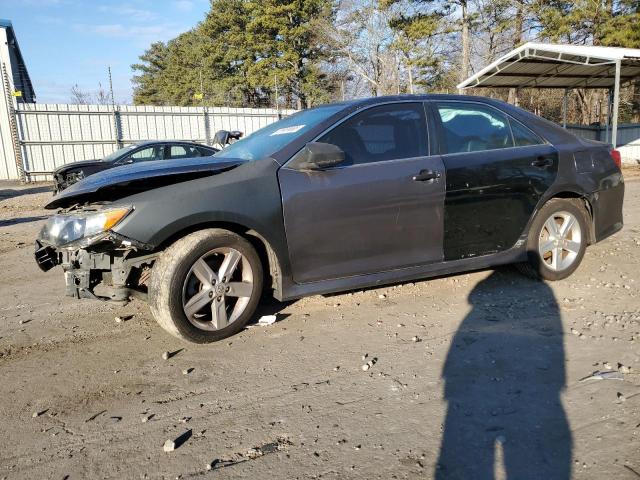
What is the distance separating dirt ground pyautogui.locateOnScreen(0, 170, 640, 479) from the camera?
222cm

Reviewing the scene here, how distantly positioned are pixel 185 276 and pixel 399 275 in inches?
64.3

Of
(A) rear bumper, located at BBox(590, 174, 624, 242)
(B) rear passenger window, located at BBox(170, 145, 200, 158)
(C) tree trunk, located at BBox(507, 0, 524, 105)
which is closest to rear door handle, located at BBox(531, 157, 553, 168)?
(A) rear bumper, located at BBox(590, 174, 624, 242)

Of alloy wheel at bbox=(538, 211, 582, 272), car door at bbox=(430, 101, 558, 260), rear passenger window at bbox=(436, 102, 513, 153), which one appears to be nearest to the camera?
car door at bbox=(430, 101, 558, 260)

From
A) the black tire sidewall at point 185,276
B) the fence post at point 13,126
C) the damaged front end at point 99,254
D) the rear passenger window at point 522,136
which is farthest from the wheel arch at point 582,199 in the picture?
the fence post at point 13,126

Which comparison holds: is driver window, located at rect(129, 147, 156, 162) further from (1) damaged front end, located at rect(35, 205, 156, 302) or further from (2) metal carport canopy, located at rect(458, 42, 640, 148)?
(2) metal carport canopy, located at rect(458, 42, 640, 148)

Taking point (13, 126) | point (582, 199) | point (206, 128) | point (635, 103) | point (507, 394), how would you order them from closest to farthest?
1. point (507, 394)
2. point (582, 199)
3. point (13, 126)
4. point (206, 128)
5. point (635, 103)

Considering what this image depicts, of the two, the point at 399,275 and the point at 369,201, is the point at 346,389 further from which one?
the point at 369,201

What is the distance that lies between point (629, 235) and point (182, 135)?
18.5 m

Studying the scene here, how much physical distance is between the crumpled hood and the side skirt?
982 mm

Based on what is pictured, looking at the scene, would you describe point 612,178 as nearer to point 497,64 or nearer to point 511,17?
point 497,64

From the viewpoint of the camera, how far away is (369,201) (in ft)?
12.3

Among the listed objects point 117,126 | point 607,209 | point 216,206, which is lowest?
point 607,209

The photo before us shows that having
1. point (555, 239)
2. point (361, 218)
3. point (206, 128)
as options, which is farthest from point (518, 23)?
point (361, 218)

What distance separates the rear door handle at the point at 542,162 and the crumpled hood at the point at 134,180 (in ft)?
8.56
